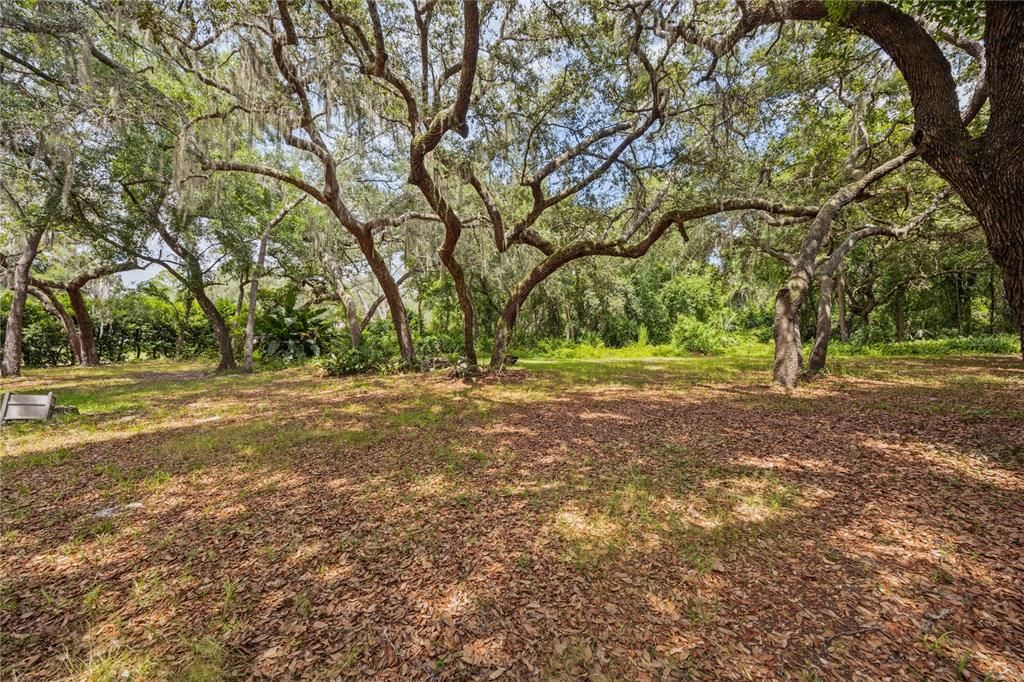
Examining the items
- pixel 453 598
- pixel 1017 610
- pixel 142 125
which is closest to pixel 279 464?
pixel 453 598

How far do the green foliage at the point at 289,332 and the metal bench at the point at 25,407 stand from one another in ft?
25.5

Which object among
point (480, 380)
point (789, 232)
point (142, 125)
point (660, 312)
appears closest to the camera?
point (142, 125)

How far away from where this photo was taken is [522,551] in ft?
7.42

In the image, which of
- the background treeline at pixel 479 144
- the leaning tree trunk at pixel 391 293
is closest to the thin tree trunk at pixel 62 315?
the background treeline at pixel 479 144

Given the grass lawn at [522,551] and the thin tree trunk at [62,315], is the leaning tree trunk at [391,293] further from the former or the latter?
the thin tree trunk at [62,315]

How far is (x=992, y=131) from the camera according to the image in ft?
9.81

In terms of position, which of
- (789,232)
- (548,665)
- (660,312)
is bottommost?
(548,665)

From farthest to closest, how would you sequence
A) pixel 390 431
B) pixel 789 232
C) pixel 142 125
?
pixel 789 232, pixel 142 125, pixel 390 431

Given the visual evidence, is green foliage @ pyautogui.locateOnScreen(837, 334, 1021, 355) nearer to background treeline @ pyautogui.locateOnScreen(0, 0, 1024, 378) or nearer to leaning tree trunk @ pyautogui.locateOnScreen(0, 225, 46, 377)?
background treeline @ pyautogui.locateOnScreen(0, 0, 1024, 378)

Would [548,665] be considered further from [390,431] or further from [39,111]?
[39,111]

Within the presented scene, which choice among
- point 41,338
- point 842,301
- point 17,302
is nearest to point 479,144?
point 17,302

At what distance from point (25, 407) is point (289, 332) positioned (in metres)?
8.31

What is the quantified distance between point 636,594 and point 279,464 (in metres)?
3.38

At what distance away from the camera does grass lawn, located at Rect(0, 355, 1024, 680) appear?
159 cm
